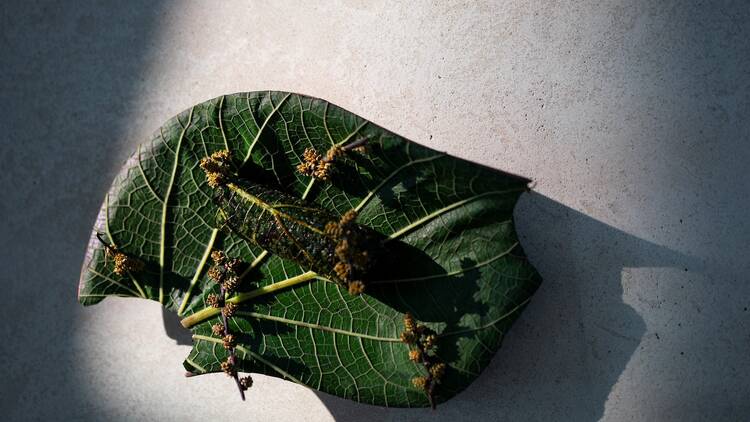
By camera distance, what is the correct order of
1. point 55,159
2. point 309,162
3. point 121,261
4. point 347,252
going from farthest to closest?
point 55,159, point 121,261, point 309,162, point 347,252

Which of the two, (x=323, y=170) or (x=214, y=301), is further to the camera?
(x=214, y=301)

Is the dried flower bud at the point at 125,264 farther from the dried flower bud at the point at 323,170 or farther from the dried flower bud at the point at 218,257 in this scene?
the dried flower bud at the point at 323,170

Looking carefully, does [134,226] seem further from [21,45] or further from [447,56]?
[447,56]

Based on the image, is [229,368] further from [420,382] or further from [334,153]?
[334,153]

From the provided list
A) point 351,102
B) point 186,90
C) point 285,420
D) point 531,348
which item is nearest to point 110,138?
point 186,90

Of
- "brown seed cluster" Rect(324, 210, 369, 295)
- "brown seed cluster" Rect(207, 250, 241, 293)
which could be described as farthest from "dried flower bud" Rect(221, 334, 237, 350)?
"brown seed cluster" Rect(324, 210, 369, 295)

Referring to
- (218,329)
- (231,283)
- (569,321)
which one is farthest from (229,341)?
(569,321)
